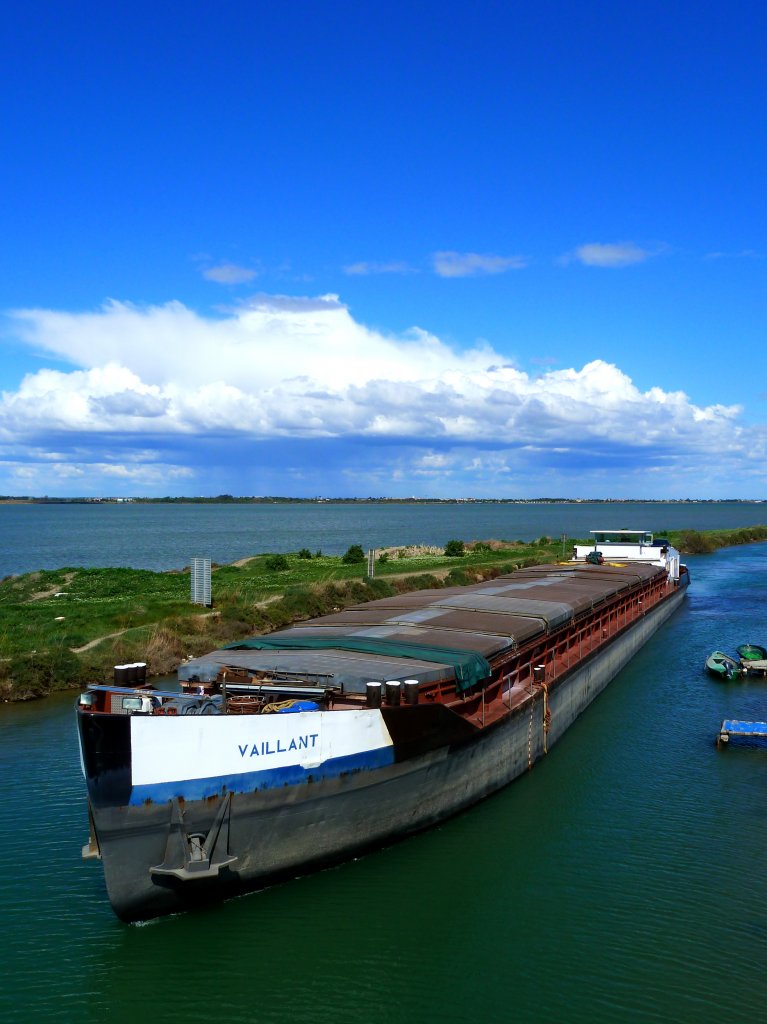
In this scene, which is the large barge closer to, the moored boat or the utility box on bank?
the moored boat

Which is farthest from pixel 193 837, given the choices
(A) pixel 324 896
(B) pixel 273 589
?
(B) pixel 273 589

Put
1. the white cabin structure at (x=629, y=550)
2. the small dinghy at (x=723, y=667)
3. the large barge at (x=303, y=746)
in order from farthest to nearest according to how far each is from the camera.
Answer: the white cabin structure at (x=629, y=550) → the small dinghy at (x=723, y=667) → the large barge at (x=303, y=746)

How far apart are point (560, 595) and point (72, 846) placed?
18297 mm

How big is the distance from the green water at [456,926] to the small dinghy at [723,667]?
432 inches

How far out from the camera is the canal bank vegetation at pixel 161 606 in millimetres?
26766

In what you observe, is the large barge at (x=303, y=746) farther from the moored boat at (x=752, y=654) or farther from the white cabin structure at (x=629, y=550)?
the white cabin structure at (x=629, y=550)

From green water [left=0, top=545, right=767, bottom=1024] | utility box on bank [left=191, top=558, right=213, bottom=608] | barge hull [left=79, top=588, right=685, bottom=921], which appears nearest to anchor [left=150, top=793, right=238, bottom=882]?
barge hull [left=79, top=588, right=685, bottom=921]

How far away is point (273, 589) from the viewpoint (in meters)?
43.9

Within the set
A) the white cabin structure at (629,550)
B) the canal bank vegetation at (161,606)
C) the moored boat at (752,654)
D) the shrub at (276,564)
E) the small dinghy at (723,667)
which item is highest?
the white cabin structure at (629,550)

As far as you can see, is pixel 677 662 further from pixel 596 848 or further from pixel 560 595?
pixel 596 848

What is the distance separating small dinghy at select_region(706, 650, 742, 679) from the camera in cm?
2900

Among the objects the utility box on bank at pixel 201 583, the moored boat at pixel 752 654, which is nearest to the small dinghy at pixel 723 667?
the moored boat at pixel 752 654

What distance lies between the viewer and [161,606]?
36.6 metres

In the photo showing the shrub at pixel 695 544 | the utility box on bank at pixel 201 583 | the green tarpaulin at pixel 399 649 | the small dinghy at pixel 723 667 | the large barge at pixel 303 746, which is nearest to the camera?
the large barge at pixel 303 746
